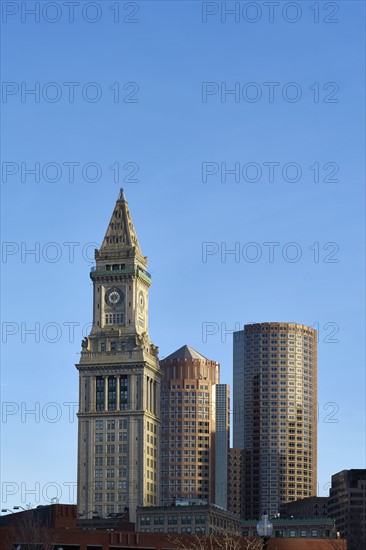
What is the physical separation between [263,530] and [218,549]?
132m

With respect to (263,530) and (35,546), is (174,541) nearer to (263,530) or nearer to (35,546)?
(35,546)

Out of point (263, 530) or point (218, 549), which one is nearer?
point (263, 530)

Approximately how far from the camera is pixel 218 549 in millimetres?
199125

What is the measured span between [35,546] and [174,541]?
2277 centimetres

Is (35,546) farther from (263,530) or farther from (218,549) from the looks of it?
(263,530)

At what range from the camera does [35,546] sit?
7338 inches

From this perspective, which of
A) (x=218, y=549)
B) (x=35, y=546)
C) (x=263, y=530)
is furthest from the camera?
(x=218, y=549)

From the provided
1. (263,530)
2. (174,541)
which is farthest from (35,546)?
(263,530)

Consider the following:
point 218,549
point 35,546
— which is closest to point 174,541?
point 218,549

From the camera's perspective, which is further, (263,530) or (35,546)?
(35,546)

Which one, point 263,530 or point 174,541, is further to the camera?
point 174,541

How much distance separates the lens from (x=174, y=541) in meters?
200

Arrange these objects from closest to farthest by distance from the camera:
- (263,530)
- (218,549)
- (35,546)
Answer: (263,530), (35,546), (218,549)

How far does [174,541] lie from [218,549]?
6.34 metres
